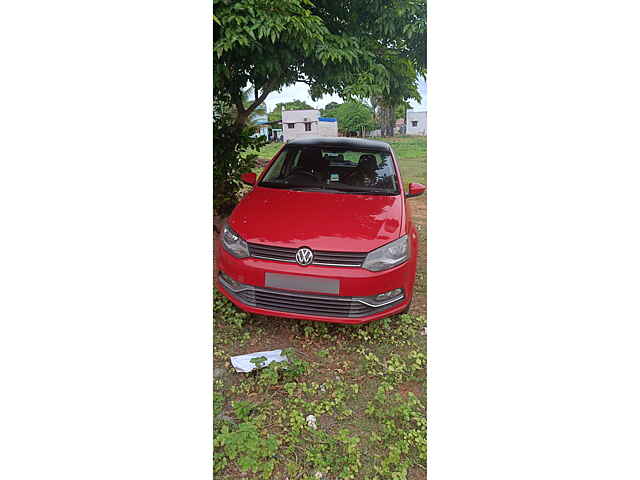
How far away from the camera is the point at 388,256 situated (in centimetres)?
230

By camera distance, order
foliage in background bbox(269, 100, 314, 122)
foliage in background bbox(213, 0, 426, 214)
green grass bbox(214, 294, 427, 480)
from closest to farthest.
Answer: green grass bbox(214, 294, 427, 480) < foliage in background bbox(213, 0, 426, 214) < foliage in background bbox(269, 100, 314, 122)

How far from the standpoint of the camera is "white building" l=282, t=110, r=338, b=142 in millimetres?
2385

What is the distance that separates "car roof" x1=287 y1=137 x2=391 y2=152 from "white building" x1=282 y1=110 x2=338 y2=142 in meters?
0.02

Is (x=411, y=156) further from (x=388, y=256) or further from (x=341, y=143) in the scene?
(x=388, y=256)

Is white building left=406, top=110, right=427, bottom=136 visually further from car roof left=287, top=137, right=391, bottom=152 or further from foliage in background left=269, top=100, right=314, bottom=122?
foliage in background left=269, top=100, right=314, bottom=122

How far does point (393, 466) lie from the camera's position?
2027 mm

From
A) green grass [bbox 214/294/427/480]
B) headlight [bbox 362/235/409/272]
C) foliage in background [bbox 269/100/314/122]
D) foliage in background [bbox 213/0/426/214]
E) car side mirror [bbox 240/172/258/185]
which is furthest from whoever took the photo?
car side mirror [bbox 240/172/258/185]

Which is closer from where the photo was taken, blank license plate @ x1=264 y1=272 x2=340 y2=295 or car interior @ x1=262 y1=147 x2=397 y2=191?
blank license plate @ x1=264 y1=272 x2=340 y2=295

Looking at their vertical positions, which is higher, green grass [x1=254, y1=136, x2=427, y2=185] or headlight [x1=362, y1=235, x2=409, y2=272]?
green grass [x1=254, y1=136, x2=427, y2=185]

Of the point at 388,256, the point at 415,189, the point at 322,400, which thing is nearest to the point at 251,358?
the point at 322,400

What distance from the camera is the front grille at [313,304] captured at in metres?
2.24

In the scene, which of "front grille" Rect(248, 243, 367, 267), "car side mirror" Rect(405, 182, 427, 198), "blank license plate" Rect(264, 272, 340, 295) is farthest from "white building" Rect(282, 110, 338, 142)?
"blank license plate" Rect(264, 272, 340, 295)
